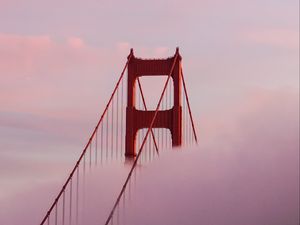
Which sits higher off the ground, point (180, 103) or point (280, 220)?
point (180, 103)

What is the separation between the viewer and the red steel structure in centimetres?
2809

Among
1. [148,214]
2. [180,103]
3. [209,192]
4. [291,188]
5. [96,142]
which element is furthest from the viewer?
[209,192]

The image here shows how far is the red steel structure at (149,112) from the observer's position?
2809 centimetres

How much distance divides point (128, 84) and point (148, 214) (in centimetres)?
674

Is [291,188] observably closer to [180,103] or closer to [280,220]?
[280,220]

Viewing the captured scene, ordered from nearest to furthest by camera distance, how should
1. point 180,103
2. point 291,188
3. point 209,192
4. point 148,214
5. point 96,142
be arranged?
point 180,103
point 96,142
point 148,214
point 291,188
point 209,192

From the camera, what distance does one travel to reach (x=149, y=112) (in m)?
29.2

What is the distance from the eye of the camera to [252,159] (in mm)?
40656

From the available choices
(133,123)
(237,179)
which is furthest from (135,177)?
(237,179)

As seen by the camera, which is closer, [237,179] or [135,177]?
[135,177]

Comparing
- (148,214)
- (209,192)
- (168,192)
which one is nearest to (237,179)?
(209,192)

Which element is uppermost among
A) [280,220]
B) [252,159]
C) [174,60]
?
[174,60]

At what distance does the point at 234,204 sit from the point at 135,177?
10349mm

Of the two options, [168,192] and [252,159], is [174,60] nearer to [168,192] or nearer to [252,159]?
[168,192]
